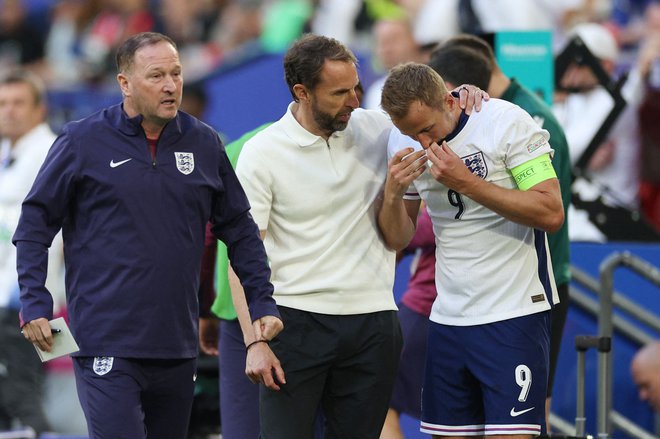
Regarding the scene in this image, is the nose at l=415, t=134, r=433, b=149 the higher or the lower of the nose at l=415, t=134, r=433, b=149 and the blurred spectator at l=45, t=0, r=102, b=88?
the lower

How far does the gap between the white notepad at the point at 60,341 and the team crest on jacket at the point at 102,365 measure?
0.13 m

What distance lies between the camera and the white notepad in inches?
192

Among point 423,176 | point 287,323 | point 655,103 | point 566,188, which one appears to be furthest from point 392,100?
point 655,103

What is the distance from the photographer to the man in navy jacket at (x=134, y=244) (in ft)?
16.4

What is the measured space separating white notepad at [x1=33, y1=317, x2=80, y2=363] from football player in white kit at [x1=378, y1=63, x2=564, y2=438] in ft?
4.27

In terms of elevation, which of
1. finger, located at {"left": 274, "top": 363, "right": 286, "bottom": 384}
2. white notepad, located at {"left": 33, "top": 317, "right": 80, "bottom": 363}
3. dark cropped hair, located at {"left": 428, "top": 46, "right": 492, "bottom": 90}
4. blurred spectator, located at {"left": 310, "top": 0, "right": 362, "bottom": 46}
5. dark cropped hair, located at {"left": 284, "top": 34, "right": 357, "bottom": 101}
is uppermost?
blurred spectator, located at {"left": 310, "top": 0, "right": 362, "bottom": 46}

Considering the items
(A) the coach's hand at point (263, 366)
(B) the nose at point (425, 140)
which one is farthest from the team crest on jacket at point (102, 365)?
(B) the nose at point (425, 140)

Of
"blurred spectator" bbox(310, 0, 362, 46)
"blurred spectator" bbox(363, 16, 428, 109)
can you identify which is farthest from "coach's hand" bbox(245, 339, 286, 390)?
"blurred spectator" bbox(310, 0, 362, 46)

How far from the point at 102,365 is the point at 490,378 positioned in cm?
147

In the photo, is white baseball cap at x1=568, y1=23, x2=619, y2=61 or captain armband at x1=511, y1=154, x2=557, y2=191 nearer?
captain armband at x1=511, y1=154, x2=557, y2=191

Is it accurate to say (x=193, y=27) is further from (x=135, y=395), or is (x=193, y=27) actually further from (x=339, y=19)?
(x=135, y=395)

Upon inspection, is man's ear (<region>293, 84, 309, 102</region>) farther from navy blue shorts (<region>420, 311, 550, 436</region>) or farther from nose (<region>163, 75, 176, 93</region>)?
navy blue shorts (<region>420, 311, 550, 436</region>)

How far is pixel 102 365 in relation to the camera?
5.01 m

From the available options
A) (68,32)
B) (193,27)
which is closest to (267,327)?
(193,27)
